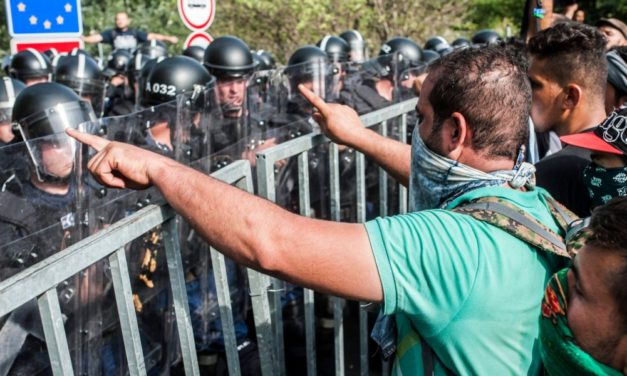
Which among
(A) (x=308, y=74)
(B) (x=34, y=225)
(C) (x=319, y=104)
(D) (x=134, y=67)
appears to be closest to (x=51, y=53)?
(D) (x=134, y=67)

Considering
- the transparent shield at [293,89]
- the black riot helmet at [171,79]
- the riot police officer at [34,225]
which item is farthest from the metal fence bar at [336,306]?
the black riot helmet at [171,79]

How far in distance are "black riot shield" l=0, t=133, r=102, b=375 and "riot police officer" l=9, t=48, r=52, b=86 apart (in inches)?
207

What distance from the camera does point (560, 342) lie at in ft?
5.45

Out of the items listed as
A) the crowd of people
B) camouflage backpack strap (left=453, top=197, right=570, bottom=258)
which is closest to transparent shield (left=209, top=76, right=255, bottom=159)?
the crowd of people

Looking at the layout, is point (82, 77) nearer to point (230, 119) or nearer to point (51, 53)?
point (51, 53)

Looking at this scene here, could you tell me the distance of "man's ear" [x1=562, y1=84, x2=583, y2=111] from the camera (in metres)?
3.21

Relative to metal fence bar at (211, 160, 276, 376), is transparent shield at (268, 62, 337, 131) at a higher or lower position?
higher

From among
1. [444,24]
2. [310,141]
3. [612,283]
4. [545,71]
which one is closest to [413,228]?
[612,283]

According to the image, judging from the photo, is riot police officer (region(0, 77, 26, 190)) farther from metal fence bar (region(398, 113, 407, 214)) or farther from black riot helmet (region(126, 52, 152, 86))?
black riot helmet (region(126, 52, 152, 86))

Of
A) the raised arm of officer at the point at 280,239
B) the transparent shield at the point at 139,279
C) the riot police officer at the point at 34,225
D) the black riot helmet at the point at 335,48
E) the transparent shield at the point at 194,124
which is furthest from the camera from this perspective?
the black riot helmet at the point at 335,48

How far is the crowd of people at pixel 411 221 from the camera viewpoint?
1929mm

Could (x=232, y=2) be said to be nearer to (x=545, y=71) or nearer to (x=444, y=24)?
(x=444, y=24)

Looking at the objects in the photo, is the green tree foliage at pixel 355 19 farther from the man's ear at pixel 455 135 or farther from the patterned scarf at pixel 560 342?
the patterned scarf at pixel 560 342

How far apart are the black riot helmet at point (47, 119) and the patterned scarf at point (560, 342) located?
2.24 m
